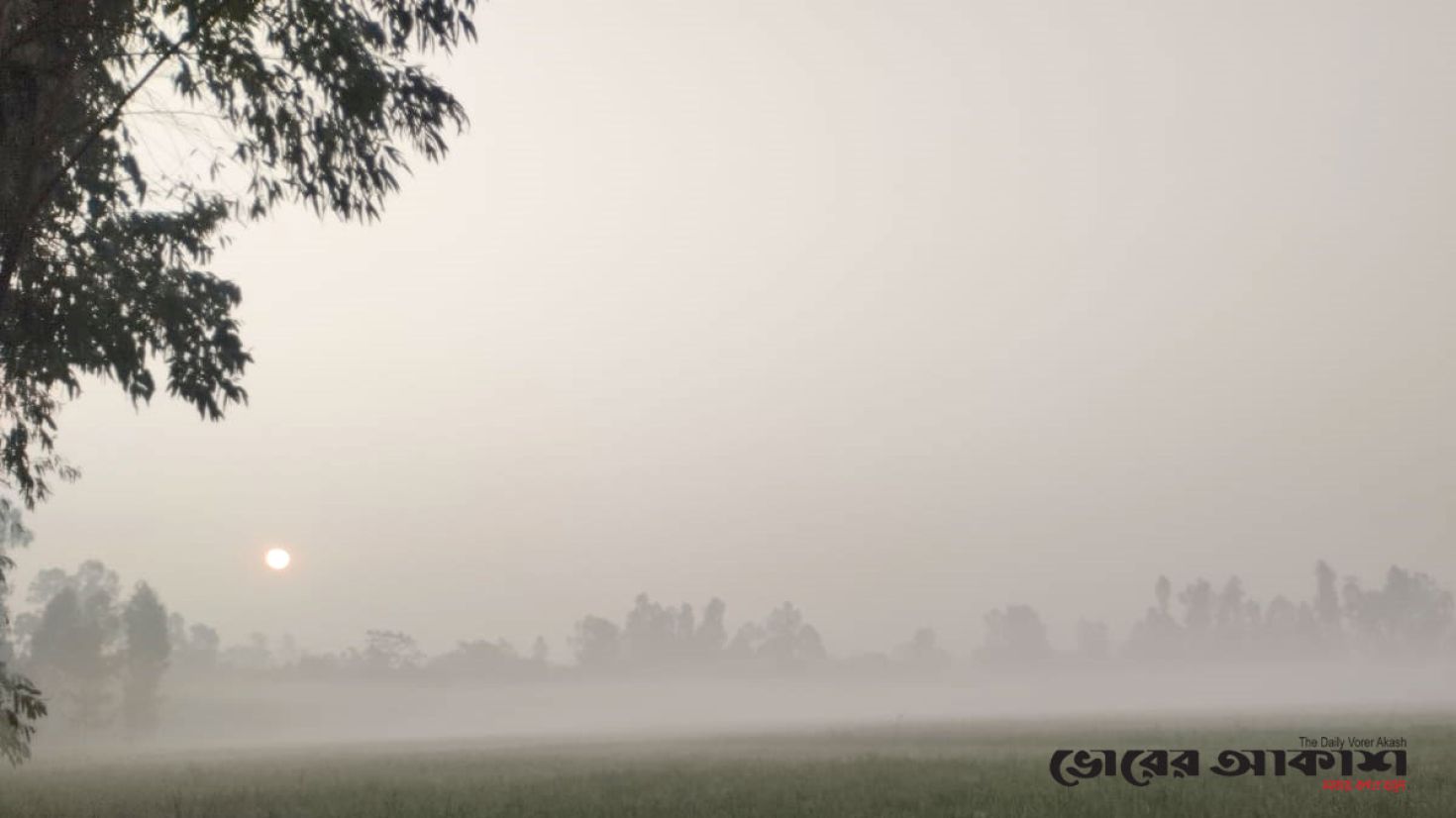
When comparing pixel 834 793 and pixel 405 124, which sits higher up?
pixel 405 124

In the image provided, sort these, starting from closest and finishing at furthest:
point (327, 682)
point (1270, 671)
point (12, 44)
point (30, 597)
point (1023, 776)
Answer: point (12, 44) → point (1023, 776) → point (30, 597) → point (327, 682) → point (1270, 671)

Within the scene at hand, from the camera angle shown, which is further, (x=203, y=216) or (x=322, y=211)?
(x=203, y=216)

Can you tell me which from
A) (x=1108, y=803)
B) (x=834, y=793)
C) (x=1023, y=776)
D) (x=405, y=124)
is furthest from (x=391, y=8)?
(x=1023, y=776)

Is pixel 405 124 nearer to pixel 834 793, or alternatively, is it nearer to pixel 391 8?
pixel 391 8

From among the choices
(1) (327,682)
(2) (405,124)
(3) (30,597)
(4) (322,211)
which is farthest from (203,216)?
(1) (327,682)

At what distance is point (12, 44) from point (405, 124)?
14.2 feet

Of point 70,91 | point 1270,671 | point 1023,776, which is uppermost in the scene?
point 70,91

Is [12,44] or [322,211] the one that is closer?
[12,44]

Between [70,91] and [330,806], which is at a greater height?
[70,91]

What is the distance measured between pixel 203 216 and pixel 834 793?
13.2 m

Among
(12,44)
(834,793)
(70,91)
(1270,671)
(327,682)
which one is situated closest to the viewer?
(12,44)

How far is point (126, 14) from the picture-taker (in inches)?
456

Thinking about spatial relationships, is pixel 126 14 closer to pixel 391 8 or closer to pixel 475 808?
pixel 391 8

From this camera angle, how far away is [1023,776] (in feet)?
52.6
